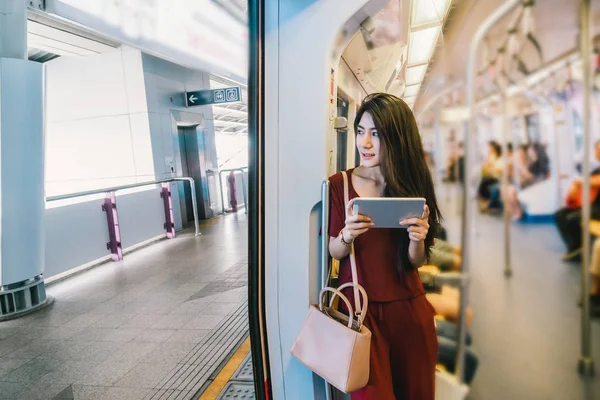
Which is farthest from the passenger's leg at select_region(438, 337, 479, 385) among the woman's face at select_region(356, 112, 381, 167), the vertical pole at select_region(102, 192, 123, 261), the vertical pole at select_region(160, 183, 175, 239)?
the vertical pole at select_region(160, 183, 175, 239)

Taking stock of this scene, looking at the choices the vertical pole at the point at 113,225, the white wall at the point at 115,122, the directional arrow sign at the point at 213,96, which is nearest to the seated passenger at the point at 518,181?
the vertical pole at the point at 113,225

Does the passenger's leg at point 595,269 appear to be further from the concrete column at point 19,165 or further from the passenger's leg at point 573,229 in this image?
the concrete column at point 19,165

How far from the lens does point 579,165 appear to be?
0.93 meters

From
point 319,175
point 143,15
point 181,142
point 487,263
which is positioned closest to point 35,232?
point 143,15

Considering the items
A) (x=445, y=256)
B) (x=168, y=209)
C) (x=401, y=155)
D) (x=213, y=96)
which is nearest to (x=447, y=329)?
(x=445, y=256)

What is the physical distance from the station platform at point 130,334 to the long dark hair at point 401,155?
6.28ft

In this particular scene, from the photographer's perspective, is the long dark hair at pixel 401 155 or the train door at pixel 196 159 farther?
the train door at pixel 196 159

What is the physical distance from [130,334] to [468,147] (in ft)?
10.7

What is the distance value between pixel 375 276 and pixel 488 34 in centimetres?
80

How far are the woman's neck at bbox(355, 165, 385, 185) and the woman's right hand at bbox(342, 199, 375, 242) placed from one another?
0.53ft

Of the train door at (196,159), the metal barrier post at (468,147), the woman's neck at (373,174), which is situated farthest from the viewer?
the train door at (196,159)

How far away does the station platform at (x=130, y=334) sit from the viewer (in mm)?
2604

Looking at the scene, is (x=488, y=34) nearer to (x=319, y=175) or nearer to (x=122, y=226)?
(x=319, y=175)

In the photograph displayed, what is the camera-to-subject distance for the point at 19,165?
12.5ft
